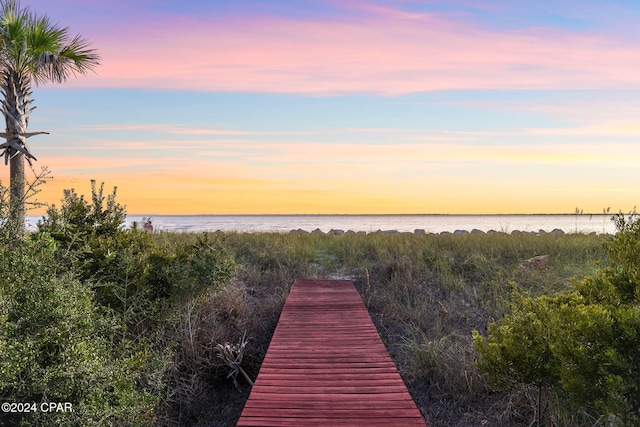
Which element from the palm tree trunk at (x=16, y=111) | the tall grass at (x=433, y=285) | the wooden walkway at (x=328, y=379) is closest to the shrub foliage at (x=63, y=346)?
the wooden walkway at (x=328, y=379)

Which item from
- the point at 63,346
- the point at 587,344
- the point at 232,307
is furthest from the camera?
the point at 232,307

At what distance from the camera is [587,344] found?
409cm

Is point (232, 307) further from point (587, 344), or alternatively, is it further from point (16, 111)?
point (16, 111)

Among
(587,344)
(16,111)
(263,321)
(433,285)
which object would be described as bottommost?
(263,321)

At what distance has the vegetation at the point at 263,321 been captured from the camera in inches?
165

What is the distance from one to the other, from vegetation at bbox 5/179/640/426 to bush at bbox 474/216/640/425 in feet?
0.05

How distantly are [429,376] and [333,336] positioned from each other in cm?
152

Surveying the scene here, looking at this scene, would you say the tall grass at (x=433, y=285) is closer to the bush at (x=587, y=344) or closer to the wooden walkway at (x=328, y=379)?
the bush at (x=587, y=344)

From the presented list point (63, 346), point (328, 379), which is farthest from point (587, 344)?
point (63, 346)

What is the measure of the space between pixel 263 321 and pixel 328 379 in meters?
4.00

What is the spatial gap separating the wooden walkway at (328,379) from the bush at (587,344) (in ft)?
3.48

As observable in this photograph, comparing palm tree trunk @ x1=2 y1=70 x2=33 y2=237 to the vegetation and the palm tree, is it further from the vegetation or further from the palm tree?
the vegetation

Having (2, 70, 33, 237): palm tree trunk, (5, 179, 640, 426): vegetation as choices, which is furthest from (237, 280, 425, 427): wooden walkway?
(2, 70, 33, 237): palm tree trunk

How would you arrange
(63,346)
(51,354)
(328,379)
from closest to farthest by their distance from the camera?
1. (51,354)
2. (63,346)
3. (328,379)
